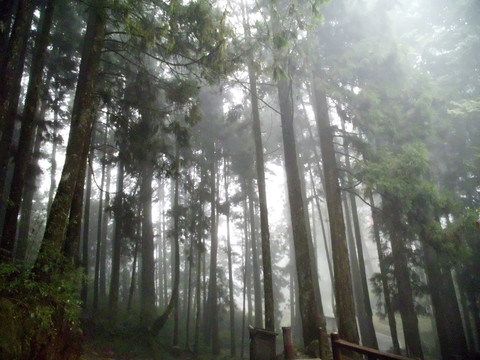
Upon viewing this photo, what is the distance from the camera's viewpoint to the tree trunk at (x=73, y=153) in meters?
5.22

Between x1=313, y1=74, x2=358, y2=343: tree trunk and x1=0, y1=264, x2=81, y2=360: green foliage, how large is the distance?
705 cm

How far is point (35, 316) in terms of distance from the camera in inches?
172

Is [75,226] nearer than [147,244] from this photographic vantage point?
Yes

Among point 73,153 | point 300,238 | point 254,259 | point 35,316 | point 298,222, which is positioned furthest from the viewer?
point 254,259

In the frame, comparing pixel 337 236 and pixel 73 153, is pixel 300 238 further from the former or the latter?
pixel 73 153

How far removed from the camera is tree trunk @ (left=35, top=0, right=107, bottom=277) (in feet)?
17.1

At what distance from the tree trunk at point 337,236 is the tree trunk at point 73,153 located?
289 inches

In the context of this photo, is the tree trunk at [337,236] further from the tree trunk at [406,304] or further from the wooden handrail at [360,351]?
the tree trunk at [406,304]

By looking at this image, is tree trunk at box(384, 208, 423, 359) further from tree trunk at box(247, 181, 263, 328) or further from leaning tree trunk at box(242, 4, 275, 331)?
tree trunk at box(247, 181, 263, 328)

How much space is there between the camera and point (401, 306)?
1318 centimetres

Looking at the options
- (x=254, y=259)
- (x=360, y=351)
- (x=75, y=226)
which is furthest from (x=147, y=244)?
(x=360, y=351)

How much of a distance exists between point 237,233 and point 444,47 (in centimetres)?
2086

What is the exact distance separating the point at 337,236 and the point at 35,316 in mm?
8142

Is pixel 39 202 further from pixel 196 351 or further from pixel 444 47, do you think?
pixel 444 47
